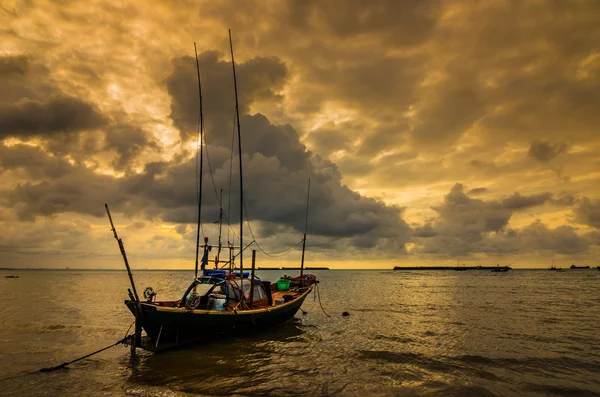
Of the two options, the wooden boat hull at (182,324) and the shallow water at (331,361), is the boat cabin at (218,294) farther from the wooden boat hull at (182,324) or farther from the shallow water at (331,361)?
the shallow water at (331,361)

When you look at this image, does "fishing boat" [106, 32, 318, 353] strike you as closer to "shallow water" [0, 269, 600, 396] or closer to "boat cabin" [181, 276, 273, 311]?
"boat cabin" [181, 276, 273, 311]

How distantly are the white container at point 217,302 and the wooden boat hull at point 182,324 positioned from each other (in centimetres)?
96

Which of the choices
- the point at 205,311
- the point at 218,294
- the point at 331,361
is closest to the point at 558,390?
the point at 331,361

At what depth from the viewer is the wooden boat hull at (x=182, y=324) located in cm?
1495

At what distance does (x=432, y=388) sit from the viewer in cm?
1240

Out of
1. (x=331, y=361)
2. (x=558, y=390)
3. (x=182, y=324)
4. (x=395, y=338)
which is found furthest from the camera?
(x=395, y=338)

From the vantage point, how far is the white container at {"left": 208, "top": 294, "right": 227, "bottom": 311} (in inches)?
716

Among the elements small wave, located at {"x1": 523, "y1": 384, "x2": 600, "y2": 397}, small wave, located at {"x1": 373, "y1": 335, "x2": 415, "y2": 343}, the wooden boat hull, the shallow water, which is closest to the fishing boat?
the wooden boat hull

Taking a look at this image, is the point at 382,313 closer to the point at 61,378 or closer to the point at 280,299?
the point at 280,299

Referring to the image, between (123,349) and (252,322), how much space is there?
Answer: 278 inches

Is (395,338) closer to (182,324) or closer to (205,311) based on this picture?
(205,311)

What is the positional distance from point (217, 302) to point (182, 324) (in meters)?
2.79

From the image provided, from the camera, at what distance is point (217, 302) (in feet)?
60.2

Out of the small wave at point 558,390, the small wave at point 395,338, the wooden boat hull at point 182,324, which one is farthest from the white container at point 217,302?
the small wave at point 558,390
